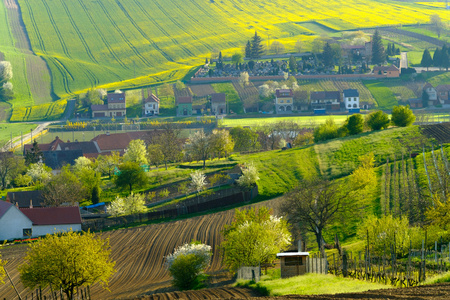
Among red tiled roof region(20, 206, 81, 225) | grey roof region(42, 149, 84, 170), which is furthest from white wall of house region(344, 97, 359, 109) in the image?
red tiled roof region(20, 206, 81, 225)

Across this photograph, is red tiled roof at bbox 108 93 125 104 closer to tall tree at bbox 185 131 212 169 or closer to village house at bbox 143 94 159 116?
village house at bbox 143 94 159 116

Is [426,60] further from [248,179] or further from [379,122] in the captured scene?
[248,179]

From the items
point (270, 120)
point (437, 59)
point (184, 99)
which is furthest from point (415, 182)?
point (437, 59)

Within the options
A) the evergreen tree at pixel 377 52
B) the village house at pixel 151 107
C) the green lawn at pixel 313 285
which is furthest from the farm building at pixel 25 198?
the evergreen tree at pixel 377 52

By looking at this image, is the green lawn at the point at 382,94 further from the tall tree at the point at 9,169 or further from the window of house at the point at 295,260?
the window of house at the point at 295,260

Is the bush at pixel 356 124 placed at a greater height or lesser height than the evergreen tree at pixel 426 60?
lesser

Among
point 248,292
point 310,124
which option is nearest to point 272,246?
point 248,292
